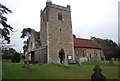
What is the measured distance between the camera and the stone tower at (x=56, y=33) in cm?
3319

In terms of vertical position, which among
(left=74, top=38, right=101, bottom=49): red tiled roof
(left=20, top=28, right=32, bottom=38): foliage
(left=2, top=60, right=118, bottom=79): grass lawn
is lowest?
(left=2, top=60, right=118, bottom=79): grass lawn

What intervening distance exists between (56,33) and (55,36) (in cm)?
78

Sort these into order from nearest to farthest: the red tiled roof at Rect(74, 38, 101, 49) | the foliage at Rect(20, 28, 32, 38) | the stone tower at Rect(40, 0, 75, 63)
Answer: the stone tower at Rect(40, 0, 75, 63), the red tiled roof at Rect(74, 38, 101, 49), the foliage at Rect(20, 28, 32, 38)

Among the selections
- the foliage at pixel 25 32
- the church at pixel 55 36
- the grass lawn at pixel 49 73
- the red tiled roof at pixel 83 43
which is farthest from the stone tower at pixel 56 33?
the foliage at pixel 25 32

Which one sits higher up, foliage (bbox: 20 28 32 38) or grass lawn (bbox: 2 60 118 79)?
foliage (bbox: 20 28 32 38)

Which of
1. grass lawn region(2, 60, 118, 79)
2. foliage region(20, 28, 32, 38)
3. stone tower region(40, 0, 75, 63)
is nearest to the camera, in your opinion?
grass lawn region(2, 60, 118, 79)

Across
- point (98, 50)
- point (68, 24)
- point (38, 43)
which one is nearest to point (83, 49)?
point (98, 50)

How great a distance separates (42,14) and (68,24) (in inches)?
272

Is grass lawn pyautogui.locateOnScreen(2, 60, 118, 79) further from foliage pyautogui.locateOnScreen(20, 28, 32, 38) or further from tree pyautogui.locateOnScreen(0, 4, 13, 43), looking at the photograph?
foliage pyautogui.locateOnScreen(20, 28, 32, 38)

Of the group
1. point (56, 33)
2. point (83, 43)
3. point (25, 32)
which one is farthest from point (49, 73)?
point (25, 32)

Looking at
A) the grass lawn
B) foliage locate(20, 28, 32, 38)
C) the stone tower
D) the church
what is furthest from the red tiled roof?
foliage locate(20, 28, 32, 38)

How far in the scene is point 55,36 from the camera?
34156 mm

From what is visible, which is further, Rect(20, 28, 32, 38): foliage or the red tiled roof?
Rect(20, 28, 32, 38): foliage

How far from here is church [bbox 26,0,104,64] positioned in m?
33.2
